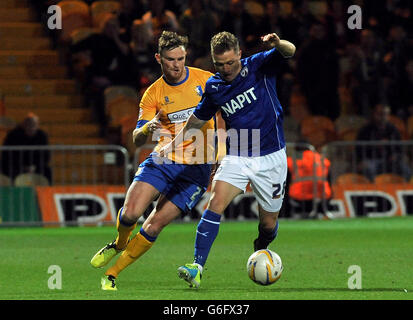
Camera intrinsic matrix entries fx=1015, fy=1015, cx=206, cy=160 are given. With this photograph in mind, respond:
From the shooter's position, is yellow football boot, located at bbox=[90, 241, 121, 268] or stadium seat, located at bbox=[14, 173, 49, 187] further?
stadium seat, located at bbox=[14, 173, 49, 187]

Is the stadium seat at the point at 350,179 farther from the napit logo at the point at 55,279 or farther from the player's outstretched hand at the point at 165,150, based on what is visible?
the player's outstretched hand at the point at 165,150

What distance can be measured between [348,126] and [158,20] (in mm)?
4306

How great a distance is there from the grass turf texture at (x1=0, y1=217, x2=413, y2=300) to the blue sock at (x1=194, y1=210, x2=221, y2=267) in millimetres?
299

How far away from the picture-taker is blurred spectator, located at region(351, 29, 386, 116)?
20.6 m

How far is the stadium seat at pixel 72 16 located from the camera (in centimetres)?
2094

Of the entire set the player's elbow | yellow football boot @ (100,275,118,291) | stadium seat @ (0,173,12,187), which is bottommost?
yellow football boot @ (100,275,118,291)

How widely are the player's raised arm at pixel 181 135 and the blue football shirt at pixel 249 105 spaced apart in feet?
0.18

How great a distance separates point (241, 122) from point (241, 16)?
10825 millimetres

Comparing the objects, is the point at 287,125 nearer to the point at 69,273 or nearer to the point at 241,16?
the point at 241,16

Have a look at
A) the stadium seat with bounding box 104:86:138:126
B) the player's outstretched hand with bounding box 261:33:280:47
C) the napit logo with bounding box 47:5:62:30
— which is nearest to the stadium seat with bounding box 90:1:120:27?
the napit logo with bounding box 47:5:62:30

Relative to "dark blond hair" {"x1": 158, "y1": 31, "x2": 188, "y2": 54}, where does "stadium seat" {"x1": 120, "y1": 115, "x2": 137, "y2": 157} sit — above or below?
below

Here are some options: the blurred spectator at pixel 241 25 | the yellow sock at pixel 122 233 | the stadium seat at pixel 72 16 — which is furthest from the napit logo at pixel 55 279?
the stadium seat at pixel 72 16

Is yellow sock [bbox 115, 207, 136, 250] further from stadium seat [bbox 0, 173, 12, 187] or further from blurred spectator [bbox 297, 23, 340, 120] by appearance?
blurred spectator [bbox 297, 23, 340, 120]

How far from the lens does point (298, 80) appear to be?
2028 cm
